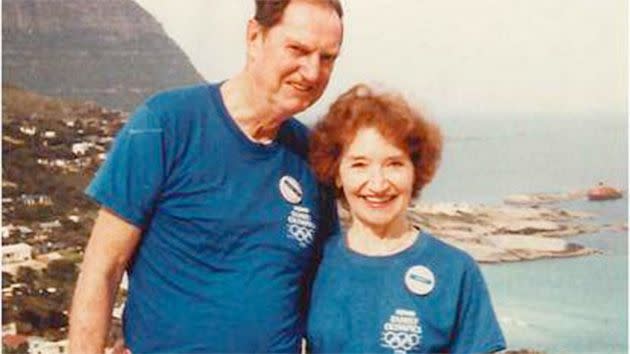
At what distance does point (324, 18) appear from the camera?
156cm

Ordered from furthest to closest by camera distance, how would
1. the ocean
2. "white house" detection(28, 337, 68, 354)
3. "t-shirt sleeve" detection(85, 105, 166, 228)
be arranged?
the ocean < "white house" detection(28, 337, 68, 354) < "t-shirt sleeve" detection(85, 105, 166, 228)

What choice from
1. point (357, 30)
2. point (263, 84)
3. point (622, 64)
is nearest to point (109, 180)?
point (263, 84)

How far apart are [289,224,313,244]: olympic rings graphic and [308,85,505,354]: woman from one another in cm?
6

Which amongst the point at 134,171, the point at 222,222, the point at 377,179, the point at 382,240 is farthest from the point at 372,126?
the point at 134,171

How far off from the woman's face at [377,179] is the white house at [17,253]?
0.78 metres

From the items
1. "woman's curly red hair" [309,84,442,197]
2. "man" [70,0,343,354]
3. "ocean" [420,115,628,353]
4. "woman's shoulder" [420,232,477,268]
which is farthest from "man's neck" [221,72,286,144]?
"ocean" [420,115,628,353]

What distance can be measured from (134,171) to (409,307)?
0.56 metres

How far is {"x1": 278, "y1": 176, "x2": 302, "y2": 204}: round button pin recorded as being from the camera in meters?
1.60

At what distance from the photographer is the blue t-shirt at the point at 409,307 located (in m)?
1.54

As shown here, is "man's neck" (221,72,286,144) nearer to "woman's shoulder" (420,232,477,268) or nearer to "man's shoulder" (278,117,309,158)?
"man's shoulder" (278,117,309,158)

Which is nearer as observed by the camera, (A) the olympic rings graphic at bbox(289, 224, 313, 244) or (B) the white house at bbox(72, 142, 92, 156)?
(A) the olympic rings graphic at bbox(289, 224, 313, 244)

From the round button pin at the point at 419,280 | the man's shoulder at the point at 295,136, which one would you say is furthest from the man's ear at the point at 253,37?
the round button pin at the point at 419,280

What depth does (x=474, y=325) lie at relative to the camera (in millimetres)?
1544

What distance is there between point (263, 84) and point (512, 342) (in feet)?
2.84
